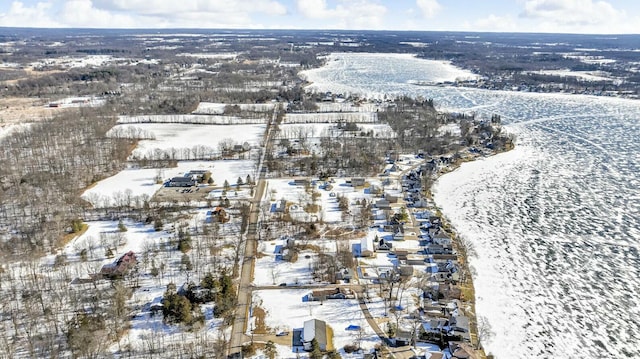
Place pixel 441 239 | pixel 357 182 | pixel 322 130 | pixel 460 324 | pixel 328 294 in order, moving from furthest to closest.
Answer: pixel 322 130 < pixel 357 182 < pixel 441 239 < pixel 328 294 < pixel 460 324

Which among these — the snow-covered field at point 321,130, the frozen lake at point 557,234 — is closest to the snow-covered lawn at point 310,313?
the frozen lake at point 557,234

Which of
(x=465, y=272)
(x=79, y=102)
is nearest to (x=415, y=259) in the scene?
(x=465, y=272)

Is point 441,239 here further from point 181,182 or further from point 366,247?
point 181,182

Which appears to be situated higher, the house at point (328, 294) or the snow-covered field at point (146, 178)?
the snow-covered field at point (146, 178)

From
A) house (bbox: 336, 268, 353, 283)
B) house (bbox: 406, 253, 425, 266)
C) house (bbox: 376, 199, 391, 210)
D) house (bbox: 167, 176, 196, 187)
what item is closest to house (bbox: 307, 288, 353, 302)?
house (bbox: 336, 268, 353, 283)

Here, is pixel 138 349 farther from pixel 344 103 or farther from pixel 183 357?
pixel 344 103

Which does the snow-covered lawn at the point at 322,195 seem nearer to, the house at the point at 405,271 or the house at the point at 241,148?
the house at the point at 405,271

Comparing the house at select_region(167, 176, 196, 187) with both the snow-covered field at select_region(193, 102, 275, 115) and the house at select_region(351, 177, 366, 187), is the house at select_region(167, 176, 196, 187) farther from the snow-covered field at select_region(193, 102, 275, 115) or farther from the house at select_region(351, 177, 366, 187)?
the snow-covered field at select_region(193, 102, 275, 115)
